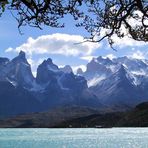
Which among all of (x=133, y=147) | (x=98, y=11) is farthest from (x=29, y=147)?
(x=98, y=11)

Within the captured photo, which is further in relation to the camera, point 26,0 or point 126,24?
point 126,24

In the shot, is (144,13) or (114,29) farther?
(114,29)

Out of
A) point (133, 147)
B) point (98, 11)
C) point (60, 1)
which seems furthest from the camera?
point (133, 147)

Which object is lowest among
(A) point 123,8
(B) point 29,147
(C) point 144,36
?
(B) point 29,147

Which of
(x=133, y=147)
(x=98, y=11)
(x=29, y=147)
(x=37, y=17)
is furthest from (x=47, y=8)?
(x=29, y=147)

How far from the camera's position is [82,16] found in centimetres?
2391

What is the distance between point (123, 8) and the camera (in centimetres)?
2344

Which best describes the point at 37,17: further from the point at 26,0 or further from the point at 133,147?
the point at 133,147

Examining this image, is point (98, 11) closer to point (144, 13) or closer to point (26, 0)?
point (144, 13)

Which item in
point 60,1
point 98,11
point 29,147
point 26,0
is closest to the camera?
point 26,0

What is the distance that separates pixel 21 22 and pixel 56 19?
1.79 metres

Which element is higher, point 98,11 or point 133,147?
point 98,11

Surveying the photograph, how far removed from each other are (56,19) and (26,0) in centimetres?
233

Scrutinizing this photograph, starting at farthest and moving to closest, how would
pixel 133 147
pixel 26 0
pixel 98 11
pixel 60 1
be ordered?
pixel 133 147 → pixel 98 11 → pixel 60 1 → pixel 26 0
